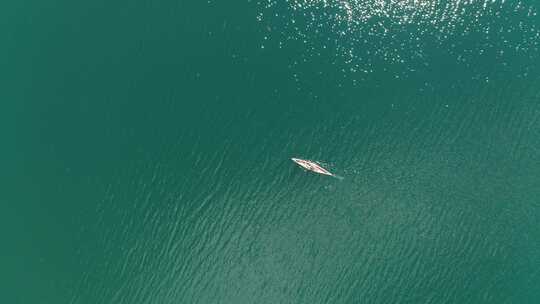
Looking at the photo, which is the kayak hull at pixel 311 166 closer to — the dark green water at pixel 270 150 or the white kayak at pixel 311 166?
the white kayak at pixel 311 166

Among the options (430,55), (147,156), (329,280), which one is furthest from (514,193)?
(147,156)

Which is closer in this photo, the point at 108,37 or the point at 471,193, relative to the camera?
the point at 471,193

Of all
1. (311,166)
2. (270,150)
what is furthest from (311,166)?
(270,150)

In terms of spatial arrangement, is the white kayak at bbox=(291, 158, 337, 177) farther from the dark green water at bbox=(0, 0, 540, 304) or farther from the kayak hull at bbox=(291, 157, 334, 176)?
the dark green water at bbox=(0, 0, 540, 304)

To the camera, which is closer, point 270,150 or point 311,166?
point 311,166

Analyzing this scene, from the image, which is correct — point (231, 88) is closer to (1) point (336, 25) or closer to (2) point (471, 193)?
(1) point (336, 25)

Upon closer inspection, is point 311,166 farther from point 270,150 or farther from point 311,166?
point 270,150

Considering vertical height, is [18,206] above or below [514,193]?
below

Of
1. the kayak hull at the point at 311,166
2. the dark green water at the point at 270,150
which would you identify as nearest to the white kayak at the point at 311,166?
the kayak hull at the point at 311,166
